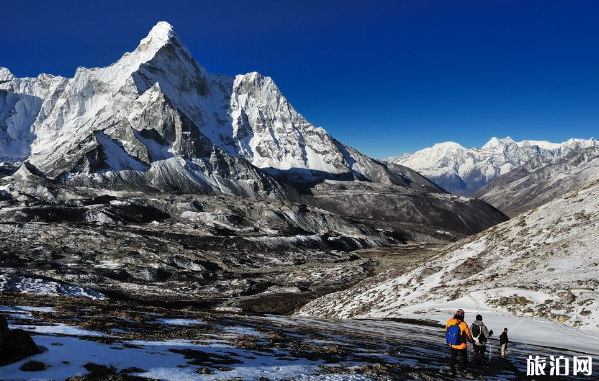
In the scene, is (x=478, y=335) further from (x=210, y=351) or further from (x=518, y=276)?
(x=518, y=276)

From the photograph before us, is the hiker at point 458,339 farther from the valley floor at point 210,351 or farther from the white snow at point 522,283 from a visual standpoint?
the white snow at point 522,283

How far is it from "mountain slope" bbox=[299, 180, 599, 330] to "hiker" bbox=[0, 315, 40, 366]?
35411mm

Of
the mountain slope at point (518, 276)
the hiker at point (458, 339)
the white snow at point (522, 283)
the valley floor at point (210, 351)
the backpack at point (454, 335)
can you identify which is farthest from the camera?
the mountain slope at point (518, 276)

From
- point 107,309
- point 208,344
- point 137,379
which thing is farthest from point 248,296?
point 137,379

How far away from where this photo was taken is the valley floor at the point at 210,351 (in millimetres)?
12797

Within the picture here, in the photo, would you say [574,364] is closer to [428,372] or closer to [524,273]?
[428,372]

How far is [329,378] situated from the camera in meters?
14.3

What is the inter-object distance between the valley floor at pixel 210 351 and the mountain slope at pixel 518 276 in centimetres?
1049

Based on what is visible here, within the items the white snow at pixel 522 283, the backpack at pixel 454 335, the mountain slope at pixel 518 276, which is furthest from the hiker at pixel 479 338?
the mountain slope at pixel 518 276

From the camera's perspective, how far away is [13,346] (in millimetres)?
12086

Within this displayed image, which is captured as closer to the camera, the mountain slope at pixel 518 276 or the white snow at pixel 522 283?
the white snow at pixel 522 283

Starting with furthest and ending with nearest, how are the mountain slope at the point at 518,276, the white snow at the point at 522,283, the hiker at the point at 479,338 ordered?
the mountain slope at the point at 518,276 → the white snow at the point at 522,283 → the hiker at the point at 479,338

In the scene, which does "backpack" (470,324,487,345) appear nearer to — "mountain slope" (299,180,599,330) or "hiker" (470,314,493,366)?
"hiker" (470,314,493,366)

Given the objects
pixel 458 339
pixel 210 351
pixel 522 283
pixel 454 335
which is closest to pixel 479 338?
pixel 454 335
